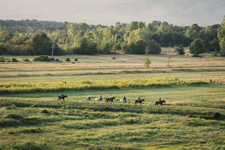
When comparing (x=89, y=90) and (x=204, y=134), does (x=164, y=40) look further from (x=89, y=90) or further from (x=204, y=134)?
(x=204, y=134)

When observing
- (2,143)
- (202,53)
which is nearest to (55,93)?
(2,143)

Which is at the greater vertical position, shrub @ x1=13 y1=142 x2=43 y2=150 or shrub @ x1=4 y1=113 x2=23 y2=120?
shrub @ x1=4 y1=113 x2=23 y2=120

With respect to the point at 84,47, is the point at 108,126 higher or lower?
lower

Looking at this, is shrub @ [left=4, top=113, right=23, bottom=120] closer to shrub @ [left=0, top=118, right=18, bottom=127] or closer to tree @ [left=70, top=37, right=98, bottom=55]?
shrub @ [left=0, top=118, right=18, bottom=127]

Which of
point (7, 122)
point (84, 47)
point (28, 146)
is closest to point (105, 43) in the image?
point (84, 47)

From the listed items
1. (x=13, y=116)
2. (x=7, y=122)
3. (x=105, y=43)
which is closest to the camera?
(x=7, y=122)

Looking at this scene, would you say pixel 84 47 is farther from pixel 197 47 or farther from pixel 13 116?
pixel 13 116

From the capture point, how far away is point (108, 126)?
21.4m

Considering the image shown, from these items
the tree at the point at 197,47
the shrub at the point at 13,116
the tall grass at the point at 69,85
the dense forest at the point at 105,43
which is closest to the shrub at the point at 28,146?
the shrub at the point at 13,116

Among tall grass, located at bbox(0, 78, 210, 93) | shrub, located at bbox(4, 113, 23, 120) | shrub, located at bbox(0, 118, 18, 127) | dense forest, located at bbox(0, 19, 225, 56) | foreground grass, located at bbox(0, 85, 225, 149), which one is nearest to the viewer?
foreground grass, located at bbox(0, 85, 225, 149)

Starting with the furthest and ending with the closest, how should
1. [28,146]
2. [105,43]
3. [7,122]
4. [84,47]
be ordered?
1. [105,43]
2. [84,47]
3. [7,122]
4. [28,146]

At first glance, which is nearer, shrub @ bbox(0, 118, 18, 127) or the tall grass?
shrub @ bbox(0, 118, 18, 127)

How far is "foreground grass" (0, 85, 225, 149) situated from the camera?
17328 millimetres

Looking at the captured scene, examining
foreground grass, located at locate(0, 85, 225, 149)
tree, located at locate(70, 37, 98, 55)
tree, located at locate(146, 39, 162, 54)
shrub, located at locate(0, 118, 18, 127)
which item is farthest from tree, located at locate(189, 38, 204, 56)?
shrub, located at locate(0, 118, 18, 127)
